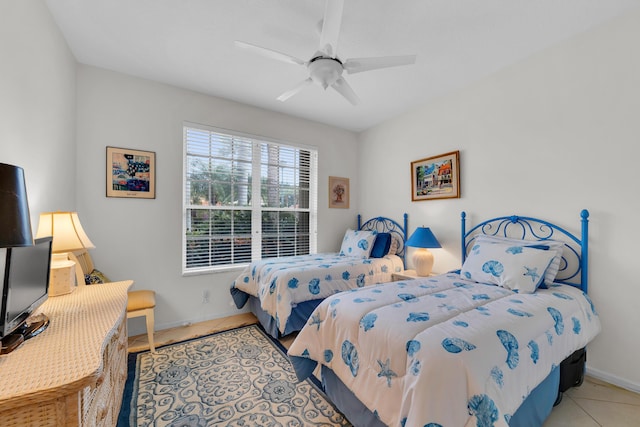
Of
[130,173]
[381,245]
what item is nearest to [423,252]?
[381,245]

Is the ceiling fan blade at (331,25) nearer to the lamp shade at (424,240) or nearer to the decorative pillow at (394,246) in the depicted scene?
the lamp shade at (424,240)

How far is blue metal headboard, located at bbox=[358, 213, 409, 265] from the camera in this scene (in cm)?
371

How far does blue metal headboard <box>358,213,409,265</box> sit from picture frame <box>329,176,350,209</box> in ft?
1.65

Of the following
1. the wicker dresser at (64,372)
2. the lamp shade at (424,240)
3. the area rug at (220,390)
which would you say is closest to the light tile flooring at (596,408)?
the area rug at (220,390)

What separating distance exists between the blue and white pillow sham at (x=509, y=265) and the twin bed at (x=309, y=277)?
3.68 ft

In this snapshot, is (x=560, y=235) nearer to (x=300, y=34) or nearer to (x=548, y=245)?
(x=548, y=245)

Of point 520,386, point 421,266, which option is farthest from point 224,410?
point 421,266

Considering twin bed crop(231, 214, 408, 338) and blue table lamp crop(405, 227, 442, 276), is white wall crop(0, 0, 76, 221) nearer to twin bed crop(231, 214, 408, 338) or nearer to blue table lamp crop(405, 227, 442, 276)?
twin bed crop(231, 214, 408, 338)

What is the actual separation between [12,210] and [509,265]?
2.81 metres

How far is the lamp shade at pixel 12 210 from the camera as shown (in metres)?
0.85

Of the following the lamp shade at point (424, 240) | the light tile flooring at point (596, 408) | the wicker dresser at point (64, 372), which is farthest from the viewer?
the lamp shade at point (424, 240)

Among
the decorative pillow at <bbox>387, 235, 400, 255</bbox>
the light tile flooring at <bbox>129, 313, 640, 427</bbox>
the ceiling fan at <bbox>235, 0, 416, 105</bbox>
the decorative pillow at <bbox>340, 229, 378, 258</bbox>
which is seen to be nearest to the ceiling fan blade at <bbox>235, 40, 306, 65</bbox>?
the ceiling fan at <bbox>235, 0, 416, 105</bbox>

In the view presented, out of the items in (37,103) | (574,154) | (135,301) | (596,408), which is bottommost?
(596,408)

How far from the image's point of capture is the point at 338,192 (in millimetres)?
4352
